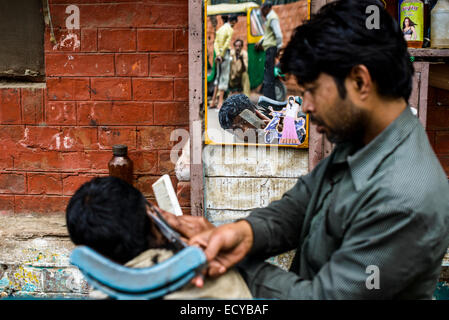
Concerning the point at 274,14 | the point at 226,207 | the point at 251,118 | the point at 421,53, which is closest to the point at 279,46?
the point at 274,14

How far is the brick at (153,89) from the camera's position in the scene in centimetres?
254

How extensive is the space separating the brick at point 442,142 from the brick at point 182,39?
1.58 metres

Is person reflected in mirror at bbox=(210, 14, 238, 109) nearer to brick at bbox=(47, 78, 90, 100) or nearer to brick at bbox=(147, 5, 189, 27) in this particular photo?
brick at bbox=(147, 5, 189, 27)

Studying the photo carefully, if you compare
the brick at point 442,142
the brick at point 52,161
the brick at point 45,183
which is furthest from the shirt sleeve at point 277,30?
the brick at point 45,183

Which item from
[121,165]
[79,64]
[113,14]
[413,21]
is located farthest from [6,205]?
[413,21]

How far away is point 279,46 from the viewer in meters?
2.27

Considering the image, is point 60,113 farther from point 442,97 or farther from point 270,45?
point 442,97

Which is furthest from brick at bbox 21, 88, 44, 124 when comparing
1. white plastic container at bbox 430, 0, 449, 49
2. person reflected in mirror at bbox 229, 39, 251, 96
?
white plastic container at bbox 430, 0, 449, 49

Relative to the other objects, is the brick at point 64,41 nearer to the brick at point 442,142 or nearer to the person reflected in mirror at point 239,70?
the person reflected in mirror at point 239,70

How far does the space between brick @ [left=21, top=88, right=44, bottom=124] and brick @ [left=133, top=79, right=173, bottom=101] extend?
595 millimetres

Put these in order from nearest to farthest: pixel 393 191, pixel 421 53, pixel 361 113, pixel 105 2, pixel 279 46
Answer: pixel 393 191, pixel 361 113, pixel 421 53, pixel 279 46, pixel 105 2

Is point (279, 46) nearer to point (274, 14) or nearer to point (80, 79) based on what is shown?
point (274, 14)

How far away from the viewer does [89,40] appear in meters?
2.54
